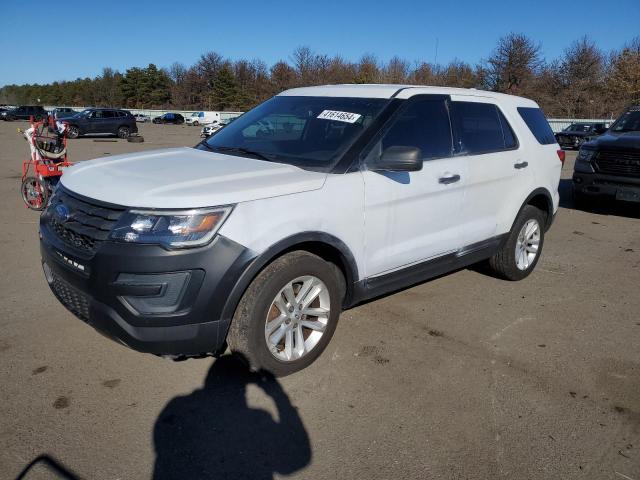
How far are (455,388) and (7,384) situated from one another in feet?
9.15

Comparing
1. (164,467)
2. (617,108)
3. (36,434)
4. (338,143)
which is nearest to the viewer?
(164,467)

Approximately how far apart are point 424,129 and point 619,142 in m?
5.98

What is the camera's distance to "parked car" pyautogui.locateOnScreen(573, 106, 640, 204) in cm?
811

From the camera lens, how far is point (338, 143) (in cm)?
360

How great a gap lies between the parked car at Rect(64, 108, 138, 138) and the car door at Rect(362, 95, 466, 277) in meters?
29.5

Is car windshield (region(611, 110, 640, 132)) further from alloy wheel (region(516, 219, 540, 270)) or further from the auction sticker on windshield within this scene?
the auction sticker on windshield

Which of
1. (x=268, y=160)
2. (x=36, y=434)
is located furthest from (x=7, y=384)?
(x=268, y=160)

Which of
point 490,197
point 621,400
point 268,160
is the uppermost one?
point 268,160

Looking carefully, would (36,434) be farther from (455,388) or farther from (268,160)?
(455,388)

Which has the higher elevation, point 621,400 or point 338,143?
point 338,143

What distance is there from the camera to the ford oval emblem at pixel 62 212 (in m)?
3.07

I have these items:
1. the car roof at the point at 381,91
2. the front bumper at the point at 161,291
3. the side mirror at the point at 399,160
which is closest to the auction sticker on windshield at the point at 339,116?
the car roof at the point at 381,91

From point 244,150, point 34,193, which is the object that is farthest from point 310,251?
point 34,193

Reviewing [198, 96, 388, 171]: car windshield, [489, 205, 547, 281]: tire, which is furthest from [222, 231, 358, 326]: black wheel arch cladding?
[489, 205, 547, 281]: tire
